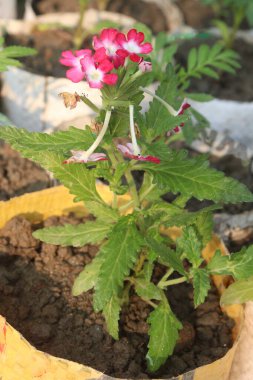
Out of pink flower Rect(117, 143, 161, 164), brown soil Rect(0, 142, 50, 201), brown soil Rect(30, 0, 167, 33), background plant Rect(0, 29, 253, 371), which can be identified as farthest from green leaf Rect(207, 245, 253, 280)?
brown soil Rect(30, 0, 167, 33)

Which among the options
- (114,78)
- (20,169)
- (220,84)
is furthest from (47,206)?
(220,84)

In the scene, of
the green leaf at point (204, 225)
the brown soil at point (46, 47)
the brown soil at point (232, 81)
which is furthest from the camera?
the brown soil at point (232, 81)

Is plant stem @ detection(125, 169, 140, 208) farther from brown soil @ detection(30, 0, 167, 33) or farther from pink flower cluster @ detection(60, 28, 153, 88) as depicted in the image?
brown soil @ detection(30, 0, 167, 33)

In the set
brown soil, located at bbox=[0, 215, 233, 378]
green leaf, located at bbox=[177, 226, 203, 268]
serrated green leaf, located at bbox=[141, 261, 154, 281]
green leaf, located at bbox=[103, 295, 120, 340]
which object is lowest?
brown soil, located at bbox=[0, 215, 233, 378]

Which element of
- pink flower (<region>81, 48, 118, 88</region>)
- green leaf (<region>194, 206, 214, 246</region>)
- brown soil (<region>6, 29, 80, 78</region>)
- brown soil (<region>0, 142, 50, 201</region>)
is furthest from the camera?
brown soil (<region>6, 29, 80, 78</region>)

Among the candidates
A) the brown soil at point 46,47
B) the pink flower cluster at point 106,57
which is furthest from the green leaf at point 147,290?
the brown soil at point 46,47

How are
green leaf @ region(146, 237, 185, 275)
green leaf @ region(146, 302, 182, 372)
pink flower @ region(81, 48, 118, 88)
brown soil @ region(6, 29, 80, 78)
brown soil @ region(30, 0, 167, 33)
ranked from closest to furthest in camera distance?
pink flower @ region(81, 48, 118, 88) < green leaf @ region(146, 237, 185, 275) < green leaf @ region(146, 302, 182, 372) < brown soil @ region(6, 29, 80, 78) < brown soil @ region(30, 0, 167, 33)

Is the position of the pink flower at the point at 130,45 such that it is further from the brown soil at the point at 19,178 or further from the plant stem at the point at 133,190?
the brown soil at the point at 19,178
